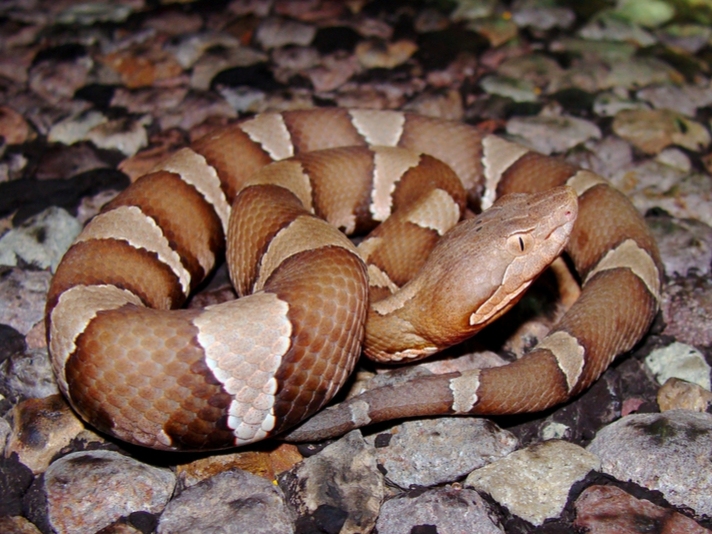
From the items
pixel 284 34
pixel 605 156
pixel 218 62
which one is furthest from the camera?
pixel 284 34

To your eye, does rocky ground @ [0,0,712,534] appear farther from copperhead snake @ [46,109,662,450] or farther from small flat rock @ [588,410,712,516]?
copperhead snake @ [46,109,662,450]

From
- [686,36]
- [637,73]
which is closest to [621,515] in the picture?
[637,73]

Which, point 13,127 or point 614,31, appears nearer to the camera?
point 13,127

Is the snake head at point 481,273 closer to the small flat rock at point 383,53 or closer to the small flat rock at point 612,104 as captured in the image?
the small flat rock at point 612,104

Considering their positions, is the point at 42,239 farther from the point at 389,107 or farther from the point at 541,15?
the point at 541,15

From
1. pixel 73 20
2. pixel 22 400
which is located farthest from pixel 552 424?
pixel 73 20
